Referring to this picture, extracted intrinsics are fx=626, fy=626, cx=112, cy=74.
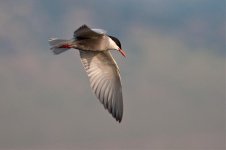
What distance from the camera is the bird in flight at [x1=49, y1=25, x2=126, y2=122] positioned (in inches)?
404

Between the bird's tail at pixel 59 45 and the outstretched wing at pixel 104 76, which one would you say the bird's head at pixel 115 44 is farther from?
the bird's tail at pixel 59 45

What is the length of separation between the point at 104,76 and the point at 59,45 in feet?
4.06

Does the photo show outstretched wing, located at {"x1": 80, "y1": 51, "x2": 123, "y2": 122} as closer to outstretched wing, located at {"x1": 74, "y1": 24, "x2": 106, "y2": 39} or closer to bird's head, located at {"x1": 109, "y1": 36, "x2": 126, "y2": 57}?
bird's head, located at {"x1": 109, "y1": 36, "x2": 126, "y2": 57}

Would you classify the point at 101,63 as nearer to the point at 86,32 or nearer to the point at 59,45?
the point at 59,45

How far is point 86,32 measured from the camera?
970 cm

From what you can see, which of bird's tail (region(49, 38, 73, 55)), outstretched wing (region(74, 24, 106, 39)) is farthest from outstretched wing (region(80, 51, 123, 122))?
outstretched wing (region(74, 24, 106, 39))

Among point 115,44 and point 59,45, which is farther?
point 115,44

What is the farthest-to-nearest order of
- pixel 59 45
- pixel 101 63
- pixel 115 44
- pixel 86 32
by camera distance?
1. pixel 101 63
2. pixel 115 44
3. pixel 59 45
4. pixel 86 32

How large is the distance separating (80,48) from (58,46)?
1.29ft

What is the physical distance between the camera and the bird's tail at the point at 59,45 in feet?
33.7

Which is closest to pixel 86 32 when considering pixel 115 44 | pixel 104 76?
pixel 115 44

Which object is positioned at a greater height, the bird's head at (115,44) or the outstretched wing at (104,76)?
the bird's head at (115,44)

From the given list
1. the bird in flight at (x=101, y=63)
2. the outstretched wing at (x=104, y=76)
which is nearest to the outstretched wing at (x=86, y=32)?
the bird in flight at (x=101, y=63)

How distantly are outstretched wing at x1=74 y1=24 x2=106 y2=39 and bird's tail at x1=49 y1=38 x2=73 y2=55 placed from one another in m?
0.29
